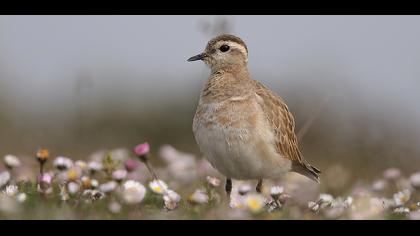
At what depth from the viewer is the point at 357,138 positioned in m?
15.4

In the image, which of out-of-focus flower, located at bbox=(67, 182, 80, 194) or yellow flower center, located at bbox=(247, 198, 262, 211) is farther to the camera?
out-of-focus flower, located at bbox=(67, 182, 80, 194)

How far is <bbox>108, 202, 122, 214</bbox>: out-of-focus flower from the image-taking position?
7.89 metres

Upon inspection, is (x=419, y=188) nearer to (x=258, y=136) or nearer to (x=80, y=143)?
(x=258, y=136)

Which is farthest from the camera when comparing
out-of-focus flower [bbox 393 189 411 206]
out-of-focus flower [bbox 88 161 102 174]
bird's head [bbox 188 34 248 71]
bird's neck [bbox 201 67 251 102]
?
bird's head [bbox 188 34 248 71]

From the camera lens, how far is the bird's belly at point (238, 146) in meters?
9.20

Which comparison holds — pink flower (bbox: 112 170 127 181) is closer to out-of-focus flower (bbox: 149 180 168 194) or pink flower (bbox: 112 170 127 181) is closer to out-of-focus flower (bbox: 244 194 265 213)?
out-of-focus flower (bbox: 149 180 168 194)

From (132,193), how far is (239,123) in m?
1.67

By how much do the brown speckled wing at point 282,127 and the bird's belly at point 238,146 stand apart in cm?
26

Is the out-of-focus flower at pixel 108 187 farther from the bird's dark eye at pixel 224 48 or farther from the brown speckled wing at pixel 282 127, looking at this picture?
the bird's dark eye at pixel 224 48

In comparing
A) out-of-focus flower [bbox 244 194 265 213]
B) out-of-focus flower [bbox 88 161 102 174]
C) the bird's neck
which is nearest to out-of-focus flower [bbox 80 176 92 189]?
out-of-focus flower [bbox 88 161 102 174]

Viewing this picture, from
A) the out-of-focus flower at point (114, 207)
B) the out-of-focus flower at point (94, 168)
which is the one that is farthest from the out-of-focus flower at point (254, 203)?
the out-of-focus flower at point (94, 168)

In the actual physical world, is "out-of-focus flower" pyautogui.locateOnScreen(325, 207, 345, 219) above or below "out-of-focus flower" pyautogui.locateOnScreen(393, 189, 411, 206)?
below

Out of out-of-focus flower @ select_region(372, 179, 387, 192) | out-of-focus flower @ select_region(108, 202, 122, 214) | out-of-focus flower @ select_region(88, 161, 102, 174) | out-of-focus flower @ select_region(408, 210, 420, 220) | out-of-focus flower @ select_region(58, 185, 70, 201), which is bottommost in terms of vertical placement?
out-of-focus flower @ select_region(408, 210, 420, 220)

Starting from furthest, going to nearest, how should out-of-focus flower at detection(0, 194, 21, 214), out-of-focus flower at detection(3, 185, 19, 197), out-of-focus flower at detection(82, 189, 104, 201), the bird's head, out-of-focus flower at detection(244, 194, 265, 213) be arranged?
the bird's head, out-of-focus flower at detection(82, 189, 104, 201), out-of-focus flower at detection(3, 185, 19, 197), out-of-focus flower at detection(244, 194, 265, 213), out-of-focus flower at detection(0, 194, 21, 214)
